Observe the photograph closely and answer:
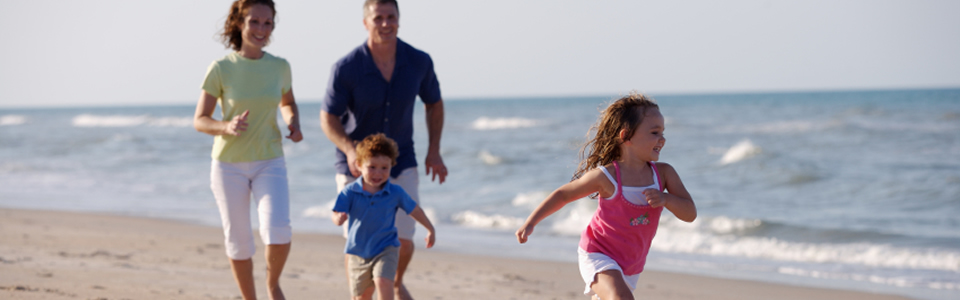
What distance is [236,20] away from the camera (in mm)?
4000

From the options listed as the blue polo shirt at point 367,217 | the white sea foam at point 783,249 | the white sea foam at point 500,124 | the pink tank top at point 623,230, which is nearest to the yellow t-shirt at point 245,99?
the blue polo shirt at point 367,217

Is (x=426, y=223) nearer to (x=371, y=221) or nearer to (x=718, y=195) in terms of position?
(x=371, y=221)

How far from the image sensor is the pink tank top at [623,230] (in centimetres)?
311

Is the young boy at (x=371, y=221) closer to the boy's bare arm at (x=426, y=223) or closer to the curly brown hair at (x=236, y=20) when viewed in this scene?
the boy's bare arm at (x=426, y=223)

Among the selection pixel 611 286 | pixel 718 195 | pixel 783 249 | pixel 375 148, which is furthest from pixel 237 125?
pixel 718 195

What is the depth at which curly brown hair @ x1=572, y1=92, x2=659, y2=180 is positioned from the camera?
3184mm

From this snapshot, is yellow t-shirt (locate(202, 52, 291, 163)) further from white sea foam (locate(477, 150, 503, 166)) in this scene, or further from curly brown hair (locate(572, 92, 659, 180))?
white sea foam (locate(477, 150, 503, 166))

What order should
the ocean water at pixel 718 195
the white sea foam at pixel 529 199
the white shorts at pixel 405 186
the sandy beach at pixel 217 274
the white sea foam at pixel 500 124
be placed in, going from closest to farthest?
the white shorts at pixel 405 186 < the sandy beach at pixel 217 274 < the ocean water at pixel 718 195 < the white sea foam at pixel 529 199 < the white sea foam at pixel 500 124

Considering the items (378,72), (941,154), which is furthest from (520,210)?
(941,154)

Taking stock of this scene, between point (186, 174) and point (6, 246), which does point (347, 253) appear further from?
point (186, 174)

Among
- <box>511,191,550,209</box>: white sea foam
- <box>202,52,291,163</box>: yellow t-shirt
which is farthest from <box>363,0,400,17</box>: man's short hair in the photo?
<box>511,191,550,209</box>: white sea foam

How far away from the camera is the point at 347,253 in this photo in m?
3.72

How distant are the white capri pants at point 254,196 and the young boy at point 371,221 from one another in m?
0.42

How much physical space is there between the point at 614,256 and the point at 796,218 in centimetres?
674
